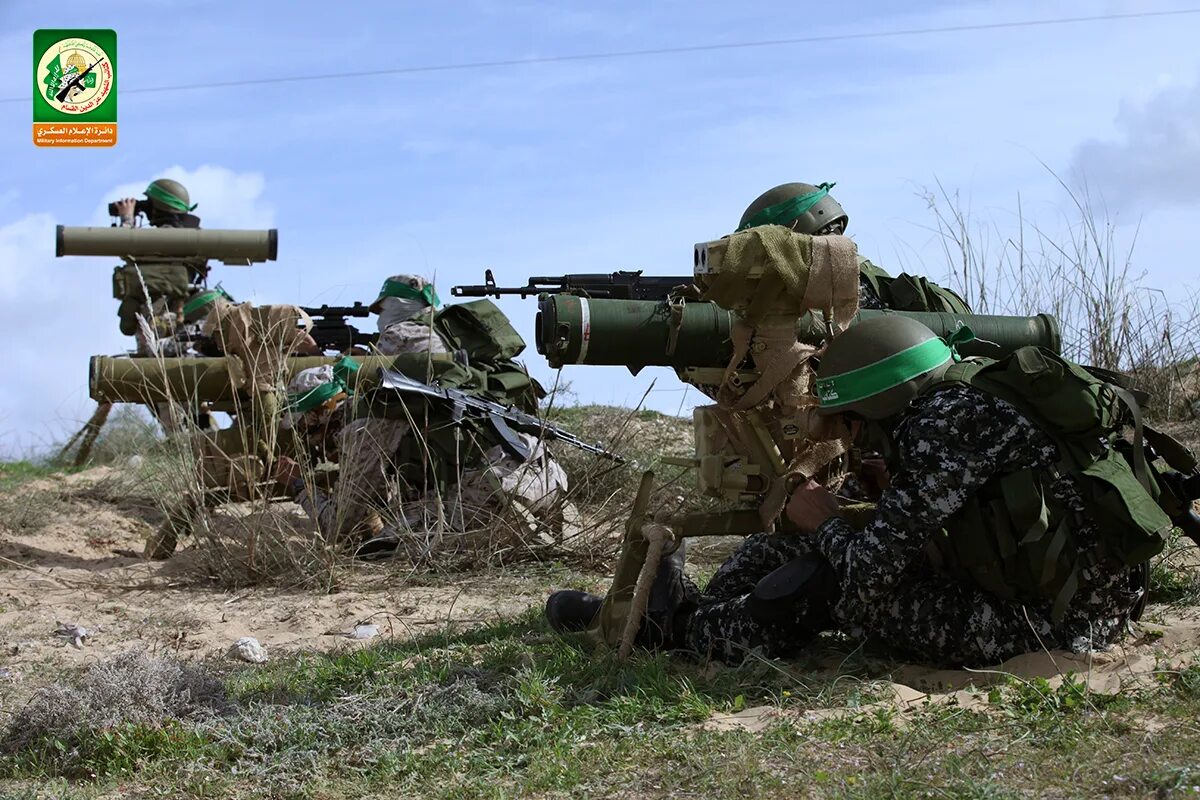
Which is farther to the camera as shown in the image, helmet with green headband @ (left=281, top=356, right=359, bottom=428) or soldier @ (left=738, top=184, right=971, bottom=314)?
helmet with green headband @ (left=281, top=356, right=359, bottom=428)

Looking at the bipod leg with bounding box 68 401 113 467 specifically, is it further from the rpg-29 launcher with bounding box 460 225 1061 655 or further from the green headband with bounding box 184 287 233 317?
the rpg-29 launcher with bounding box 460 225 1061 655

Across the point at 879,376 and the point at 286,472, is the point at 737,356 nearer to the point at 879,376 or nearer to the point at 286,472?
the point at 879,376

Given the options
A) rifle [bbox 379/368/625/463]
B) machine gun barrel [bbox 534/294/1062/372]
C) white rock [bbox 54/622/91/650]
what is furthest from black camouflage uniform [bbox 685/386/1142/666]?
white rock [bbox 54/622/91/650]

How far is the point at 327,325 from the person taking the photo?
1011 centimetres

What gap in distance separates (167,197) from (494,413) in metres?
5.83

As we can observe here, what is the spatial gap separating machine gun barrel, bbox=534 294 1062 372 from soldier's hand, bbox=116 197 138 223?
8087 mm

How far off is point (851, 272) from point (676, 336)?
1.95 feet

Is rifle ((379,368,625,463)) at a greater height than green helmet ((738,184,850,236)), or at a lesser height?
lesser

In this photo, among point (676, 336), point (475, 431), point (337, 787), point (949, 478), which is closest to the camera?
point (337, 787)

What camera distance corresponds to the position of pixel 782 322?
413cm

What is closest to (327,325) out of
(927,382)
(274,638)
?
(274,638)

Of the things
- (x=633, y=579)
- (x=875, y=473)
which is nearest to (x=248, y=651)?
(x=633, y=579)

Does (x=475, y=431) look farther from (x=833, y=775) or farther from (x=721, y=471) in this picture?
(x=833, y=775)

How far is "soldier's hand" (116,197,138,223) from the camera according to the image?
1130cm
